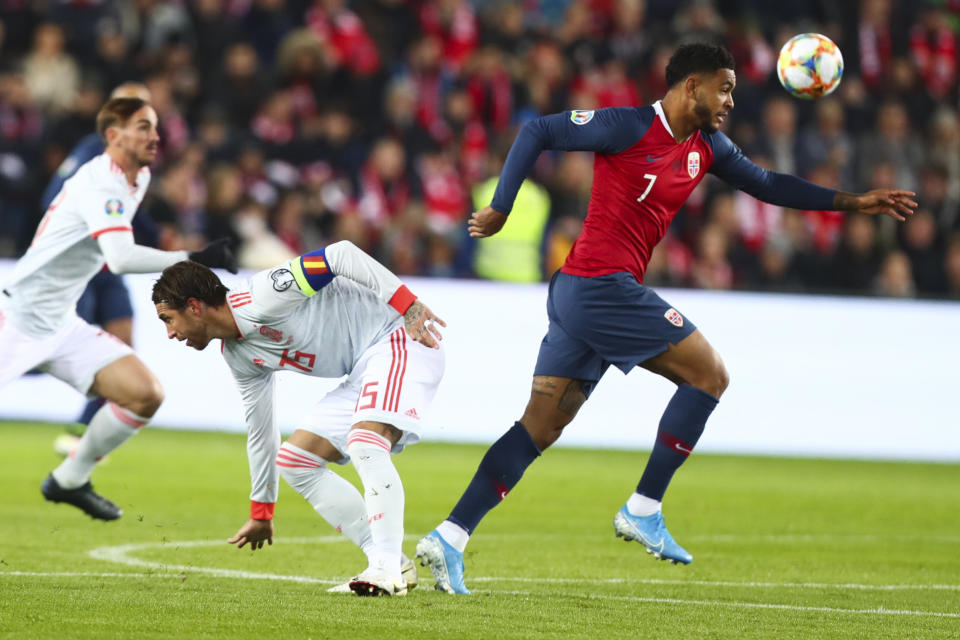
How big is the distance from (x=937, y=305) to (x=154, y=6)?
8.76 m

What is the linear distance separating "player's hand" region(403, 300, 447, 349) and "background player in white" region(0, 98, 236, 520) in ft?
7.70

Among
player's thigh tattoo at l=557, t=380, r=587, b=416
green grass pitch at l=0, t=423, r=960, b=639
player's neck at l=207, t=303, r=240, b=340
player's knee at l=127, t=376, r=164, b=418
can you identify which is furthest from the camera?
player's knee at l=127, t=376, r=164, b=418

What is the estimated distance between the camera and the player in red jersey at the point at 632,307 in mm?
6547

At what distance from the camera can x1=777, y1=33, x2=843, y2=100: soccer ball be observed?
7340 millimetres

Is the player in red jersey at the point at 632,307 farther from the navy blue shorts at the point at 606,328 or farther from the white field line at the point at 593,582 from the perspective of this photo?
the white field line at the point at 593,582

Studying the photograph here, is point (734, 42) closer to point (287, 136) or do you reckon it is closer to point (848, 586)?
point (287, 136)

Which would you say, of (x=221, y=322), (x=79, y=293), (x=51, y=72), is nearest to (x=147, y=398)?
(x=79, y=293)

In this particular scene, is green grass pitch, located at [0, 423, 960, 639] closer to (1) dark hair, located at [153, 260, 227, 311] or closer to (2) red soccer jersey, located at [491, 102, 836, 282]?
(1) dark hair, located at [153, 260, 227, 311]

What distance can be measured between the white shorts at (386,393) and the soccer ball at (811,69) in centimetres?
245

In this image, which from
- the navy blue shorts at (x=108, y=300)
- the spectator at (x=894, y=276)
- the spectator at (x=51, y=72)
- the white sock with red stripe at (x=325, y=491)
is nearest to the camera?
the white sock with red stripe at (x=325, y=491)

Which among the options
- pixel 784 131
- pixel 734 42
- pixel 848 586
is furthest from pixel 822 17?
pixel 848 586

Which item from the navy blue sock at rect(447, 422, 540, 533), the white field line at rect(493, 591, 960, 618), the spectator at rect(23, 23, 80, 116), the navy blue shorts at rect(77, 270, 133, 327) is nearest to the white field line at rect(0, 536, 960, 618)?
the white field line at rect(493, 591, 960, 618)

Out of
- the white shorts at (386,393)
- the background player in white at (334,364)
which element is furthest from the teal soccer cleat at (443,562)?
the white shorts at (386,393)

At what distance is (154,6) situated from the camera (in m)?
16.2
